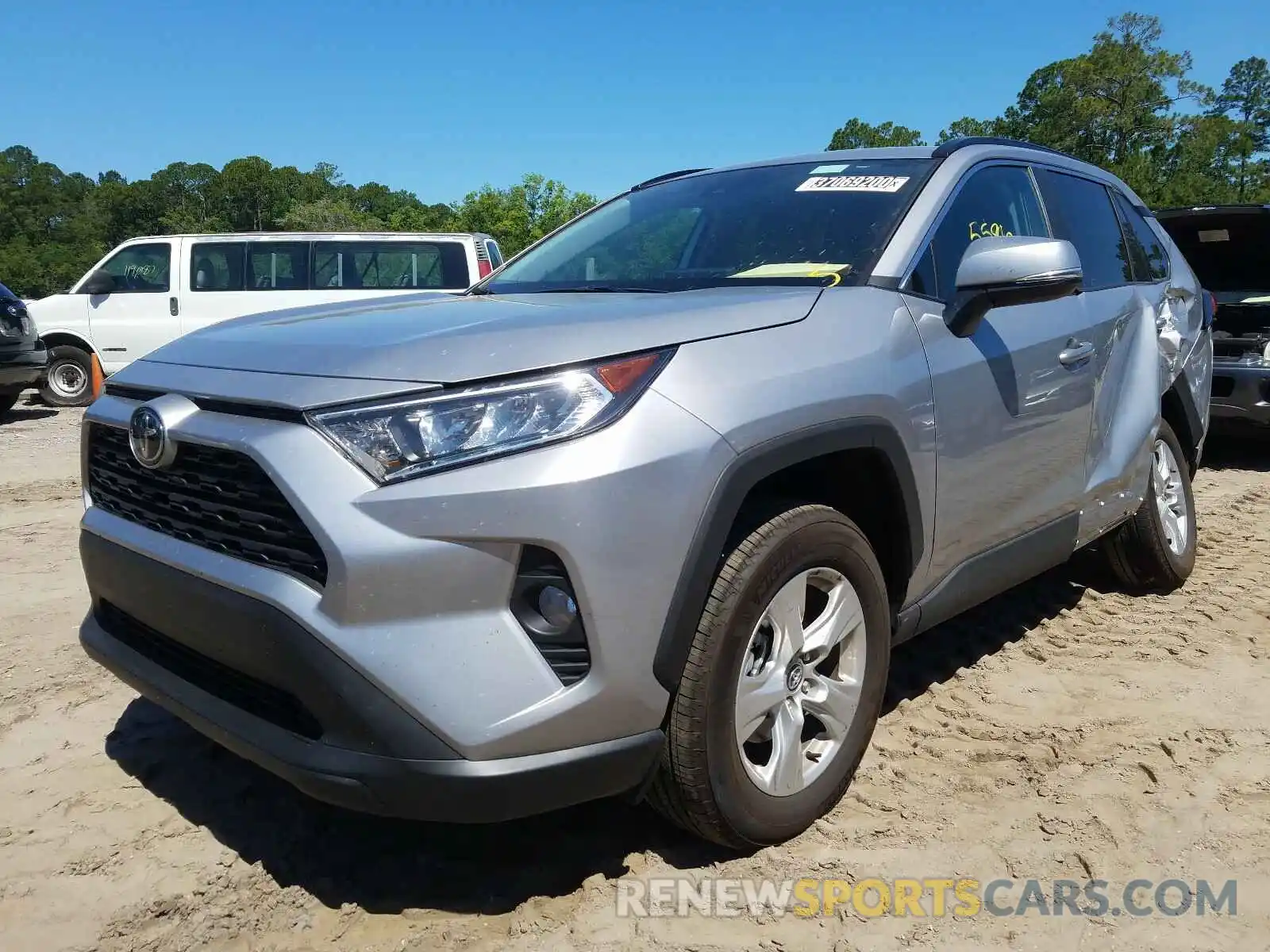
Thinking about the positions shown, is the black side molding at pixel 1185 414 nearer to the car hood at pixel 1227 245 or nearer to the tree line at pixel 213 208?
the car hood at pixel 1227 245

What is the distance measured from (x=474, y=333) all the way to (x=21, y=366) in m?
9.47

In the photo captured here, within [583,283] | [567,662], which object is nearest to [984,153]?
[583,283]

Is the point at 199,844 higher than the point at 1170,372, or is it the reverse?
the point at 1170,372

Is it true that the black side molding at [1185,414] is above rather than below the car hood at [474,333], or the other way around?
below

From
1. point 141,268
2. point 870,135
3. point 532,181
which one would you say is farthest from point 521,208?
point 141,268

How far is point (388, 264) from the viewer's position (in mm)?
11750

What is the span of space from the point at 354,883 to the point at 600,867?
1.83 ft

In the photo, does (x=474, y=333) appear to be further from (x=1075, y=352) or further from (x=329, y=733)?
(x=1075, y=352)

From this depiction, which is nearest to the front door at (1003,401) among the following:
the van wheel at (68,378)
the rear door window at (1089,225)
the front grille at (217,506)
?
the rear door window at (1089,225)

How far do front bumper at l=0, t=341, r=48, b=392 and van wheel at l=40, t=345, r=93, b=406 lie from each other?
→ 5.77ft

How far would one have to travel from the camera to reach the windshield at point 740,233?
2.71 meters

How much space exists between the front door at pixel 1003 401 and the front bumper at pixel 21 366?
30.9ft

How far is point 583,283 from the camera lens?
298 centimetres

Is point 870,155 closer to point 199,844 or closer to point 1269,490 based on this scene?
point 199,844
